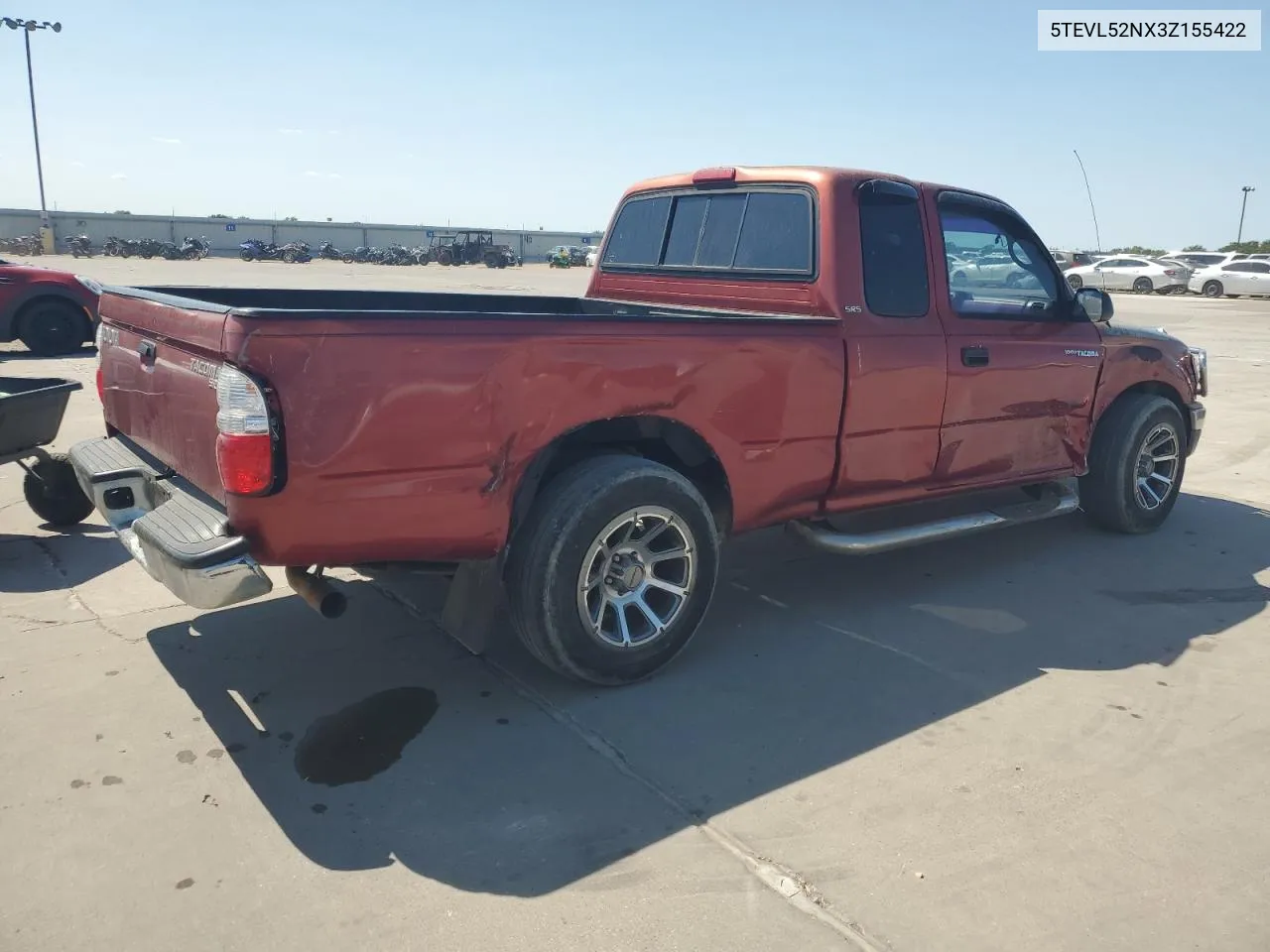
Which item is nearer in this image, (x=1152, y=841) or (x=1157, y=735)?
(x=1152, y=841)

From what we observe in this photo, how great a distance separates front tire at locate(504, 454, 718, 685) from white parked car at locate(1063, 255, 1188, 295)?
35.7 metres

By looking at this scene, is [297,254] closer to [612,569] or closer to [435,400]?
[612,569]

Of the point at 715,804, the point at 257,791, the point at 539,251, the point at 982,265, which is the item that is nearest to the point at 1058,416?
the point at 982,265

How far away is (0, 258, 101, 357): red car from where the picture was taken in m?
12.3

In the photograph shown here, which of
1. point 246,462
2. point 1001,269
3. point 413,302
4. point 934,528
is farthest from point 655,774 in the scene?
point 1001,269

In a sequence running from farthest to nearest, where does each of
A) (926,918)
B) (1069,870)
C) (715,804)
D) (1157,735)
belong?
1. (1157,735)
2. (715,804)
3. (1069,870)
4. (926,918)

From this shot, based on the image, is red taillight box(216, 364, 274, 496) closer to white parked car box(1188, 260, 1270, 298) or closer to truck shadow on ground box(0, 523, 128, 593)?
truck shadow on ground box(0, 523, 128, 593)

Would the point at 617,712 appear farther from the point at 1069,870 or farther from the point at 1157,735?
the point at 1157,735

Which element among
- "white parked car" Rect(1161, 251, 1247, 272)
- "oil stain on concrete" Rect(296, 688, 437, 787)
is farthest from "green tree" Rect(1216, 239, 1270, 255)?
"oil stain on concrete" Rect(296, 688, 437, 787)

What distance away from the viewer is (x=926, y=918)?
8.38 ft

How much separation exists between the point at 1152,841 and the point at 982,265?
306 cm

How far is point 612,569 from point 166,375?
5.88ft

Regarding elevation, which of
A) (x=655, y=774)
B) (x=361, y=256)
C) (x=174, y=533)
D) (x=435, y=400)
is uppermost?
(x=361, y=256)

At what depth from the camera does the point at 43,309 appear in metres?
12.6
